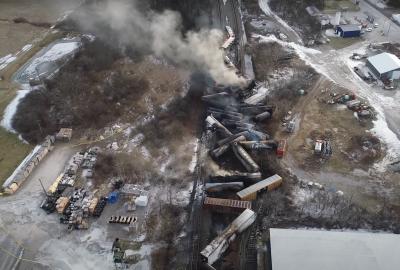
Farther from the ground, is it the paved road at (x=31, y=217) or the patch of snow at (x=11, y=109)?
the patch of snow at (x=11, y=109)

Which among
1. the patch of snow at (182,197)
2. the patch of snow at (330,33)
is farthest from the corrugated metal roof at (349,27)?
the patch of snow at (182,197)

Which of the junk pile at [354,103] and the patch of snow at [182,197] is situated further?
the junk pile at [354,103]

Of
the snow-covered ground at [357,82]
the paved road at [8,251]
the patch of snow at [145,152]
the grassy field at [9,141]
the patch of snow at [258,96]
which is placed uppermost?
the grassy field at [9,141]

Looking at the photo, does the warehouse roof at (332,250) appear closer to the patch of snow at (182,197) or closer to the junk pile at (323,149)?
the patch of snow at (182,197)

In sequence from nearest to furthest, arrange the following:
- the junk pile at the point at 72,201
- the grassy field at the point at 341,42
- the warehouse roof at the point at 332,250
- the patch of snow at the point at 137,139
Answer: the warehouse roof at the point at 332,250 < the junk pile at the point at 72,201 < the patch of snow at the point at 137,139 < the grassy field at the point at 341,42

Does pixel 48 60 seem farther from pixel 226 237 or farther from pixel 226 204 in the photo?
pixel 226 237

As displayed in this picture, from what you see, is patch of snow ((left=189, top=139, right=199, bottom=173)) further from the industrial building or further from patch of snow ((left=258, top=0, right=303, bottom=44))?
patch of snow ((left=258, top=0, right=303, bottom=44))

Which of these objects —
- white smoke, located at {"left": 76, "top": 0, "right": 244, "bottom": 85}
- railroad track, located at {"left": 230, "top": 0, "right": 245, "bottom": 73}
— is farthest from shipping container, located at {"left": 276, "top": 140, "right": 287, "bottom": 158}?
railroad track, located at {"left": 230, "top": 0, "right": 245, "bottom": 73}
